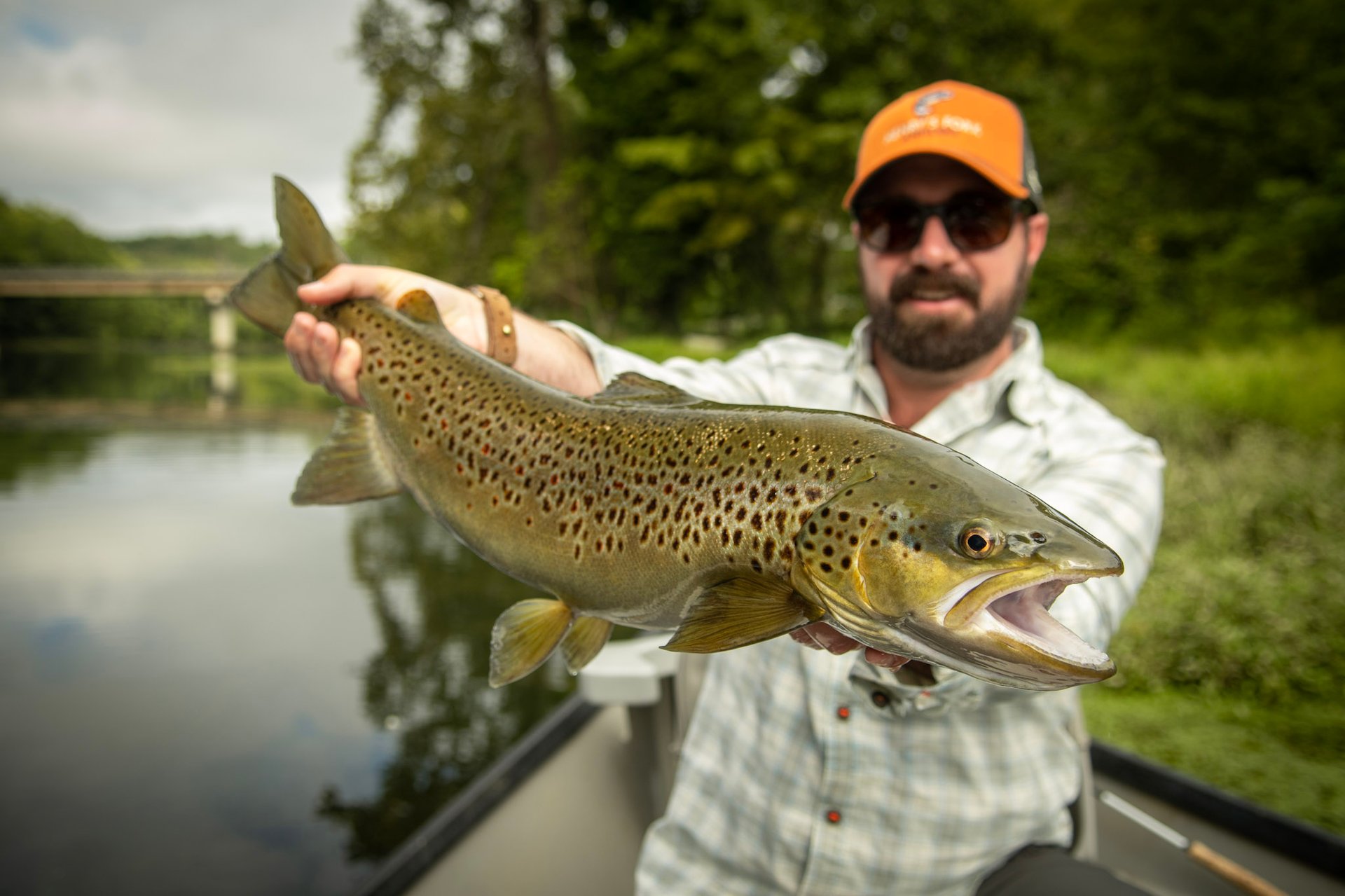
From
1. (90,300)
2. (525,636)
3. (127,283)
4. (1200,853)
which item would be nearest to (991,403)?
(525,636)

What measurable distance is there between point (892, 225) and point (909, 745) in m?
1.90

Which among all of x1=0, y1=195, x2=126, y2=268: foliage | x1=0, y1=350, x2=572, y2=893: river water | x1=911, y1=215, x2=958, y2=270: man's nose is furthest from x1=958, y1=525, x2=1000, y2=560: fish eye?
x1=0, y1=195, x2=126, y2=268: foliage

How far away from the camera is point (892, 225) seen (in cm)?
328

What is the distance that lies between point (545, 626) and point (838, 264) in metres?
33.8

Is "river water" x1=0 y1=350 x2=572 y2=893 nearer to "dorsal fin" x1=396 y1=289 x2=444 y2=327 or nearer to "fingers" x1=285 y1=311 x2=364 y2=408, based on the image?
"fingers" x1=285 y1=311 x2=364 y2=408

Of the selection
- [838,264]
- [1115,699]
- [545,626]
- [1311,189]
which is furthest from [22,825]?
[838,264]

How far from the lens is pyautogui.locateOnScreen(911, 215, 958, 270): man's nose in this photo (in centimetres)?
315

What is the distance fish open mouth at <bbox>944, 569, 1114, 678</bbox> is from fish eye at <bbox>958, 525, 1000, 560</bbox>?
0.04m

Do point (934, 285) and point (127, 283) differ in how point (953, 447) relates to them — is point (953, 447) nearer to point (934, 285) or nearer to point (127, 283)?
point (934, 285)

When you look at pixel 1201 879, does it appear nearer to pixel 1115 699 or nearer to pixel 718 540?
pixel 1115 699

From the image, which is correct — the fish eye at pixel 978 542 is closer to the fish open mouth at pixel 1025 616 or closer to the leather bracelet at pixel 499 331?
the fish open mouth at pixel 1025 616

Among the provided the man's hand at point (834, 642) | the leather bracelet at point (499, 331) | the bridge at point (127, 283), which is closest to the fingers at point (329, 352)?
the leather bracelet at point (499, 331)

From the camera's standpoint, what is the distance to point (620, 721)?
18.5ft

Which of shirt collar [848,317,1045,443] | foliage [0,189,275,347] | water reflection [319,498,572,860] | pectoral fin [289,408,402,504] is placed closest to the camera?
pectoral fin [289,408,402,504]
